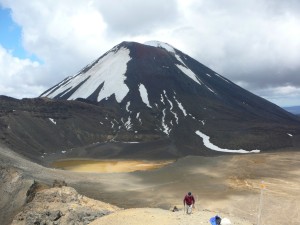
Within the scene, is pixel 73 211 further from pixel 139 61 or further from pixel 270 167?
pixel 139 61

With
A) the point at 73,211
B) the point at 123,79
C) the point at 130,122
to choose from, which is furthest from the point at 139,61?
the point at 73,211

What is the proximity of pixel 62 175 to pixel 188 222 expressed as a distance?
36.5 meters

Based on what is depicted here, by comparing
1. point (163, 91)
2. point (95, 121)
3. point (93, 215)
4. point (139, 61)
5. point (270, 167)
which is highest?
point (139, 61)

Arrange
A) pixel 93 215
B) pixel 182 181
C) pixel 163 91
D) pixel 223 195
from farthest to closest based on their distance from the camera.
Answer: pixel 163 91 → pixel 182 181 → pixel 223 195 → pixel 93 215

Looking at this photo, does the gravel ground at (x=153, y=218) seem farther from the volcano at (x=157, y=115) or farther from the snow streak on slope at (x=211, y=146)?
the snow streak on slope at (x=211, y=146)

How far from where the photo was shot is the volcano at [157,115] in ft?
383

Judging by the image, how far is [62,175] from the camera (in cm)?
5700

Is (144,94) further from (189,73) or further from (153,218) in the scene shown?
(153,218)

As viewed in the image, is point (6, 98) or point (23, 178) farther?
point (6, 98)

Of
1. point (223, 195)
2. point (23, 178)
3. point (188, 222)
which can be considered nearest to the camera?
point (188, 222)

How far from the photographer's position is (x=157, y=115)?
14375 centimetres

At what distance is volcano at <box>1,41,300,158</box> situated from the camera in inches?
4594

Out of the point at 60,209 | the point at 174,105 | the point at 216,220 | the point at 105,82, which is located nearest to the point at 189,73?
the point at 105,82

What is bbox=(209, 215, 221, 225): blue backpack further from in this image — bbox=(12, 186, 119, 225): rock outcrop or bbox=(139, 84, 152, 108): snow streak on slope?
bbox=(139, 84, 152, 108): snow streak on slope
